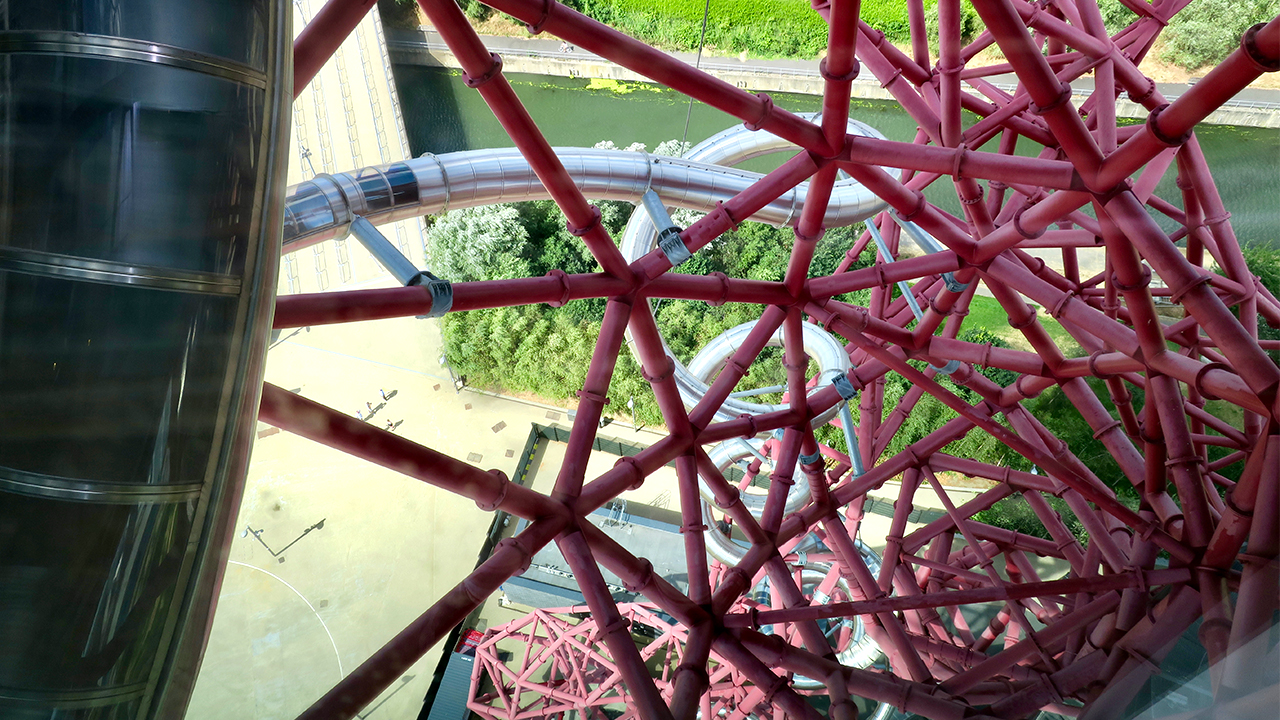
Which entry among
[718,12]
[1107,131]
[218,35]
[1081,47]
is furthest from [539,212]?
[218,35]

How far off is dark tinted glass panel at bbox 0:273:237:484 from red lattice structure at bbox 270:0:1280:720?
70.9 inches

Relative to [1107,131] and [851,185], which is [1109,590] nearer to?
[1107,131]

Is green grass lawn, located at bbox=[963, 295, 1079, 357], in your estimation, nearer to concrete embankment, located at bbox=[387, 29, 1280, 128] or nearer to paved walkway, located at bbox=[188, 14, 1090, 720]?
paved walkway, located at bbox=[188, 14, 1090, 720]

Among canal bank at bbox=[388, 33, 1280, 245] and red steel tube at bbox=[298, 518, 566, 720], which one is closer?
red steel tube at bbox=[298, 518, 566, 720]

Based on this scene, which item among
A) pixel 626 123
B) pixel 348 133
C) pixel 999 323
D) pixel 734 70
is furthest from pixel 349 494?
pixel 734 70

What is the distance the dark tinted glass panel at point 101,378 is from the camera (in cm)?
217

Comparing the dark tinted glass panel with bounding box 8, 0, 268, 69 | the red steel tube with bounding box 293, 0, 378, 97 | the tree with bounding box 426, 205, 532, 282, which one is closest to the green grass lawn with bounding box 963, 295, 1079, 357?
the tree with bounding box 426, 205, 532, 282

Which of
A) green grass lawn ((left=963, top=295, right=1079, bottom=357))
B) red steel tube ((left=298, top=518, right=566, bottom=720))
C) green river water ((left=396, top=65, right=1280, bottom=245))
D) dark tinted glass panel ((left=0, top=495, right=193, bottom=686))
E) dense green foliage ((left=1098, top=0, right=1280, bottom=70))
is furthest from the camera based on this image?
green grass lawn ((left=963, top=295, right=1079, bottom=357))

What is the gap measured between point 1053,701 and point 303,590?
12.0 m

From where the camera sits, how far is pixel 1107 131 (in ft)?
19.4

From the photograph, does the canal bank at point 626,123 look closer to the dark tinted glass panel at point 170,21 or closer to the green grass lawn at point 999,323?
the green grass lawn at point 999,323

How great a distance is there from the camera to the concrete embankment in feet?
57.5

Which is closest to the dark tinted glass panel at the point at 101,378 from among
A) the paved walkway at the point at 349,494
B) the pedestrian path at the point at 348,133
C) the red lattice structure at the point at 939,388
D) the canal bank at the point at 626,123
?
the red lattice structure at the point at 939,388

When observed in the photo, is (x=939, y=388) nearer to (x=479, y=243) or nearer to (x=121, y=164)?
(x=121, y=164)
